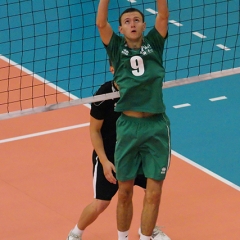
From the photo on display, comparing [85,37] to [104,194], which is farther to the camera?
[85,37]

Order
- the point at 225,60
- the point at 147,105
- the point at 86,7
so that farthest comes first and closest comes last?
1. the point at 86,7
2. the point at 225,60
3. the point at 147,105

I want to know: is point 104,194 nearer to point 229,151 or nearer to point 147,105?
point 147,105

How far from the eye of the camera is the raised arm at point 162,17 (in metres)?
7.45

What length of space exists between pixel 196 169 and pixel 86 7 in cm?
634

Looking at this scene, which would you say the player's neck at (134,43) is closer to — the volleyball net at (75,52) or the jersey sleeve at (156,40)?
the jersey sleeve at (156,40)

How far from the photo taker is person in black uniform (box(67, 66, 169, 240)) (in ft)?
25.7

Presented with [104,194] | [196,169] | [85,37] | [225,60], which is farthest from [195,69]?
[104,194]

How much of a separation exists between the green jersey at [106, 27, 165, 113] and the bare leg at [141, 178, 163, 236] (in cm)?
68

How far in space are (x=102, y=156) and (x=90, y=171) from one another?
2229 mm

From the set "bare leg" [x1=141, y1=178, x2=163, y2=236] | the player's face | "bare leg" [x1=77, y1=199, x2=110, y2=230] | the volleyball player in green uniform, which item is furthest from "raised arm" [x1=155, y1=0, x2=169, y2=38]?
"bare leg" [x1=77, y1=199, x2=110, y2=230]

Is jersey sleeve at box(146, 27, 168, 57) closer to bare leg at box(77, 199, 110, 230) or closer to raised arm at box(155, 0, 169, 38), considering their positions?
raised arm at box(155, 0, 169, 38)

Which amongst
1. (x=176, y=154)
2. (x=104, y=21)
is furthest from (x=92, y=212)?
(x=176, y=154)

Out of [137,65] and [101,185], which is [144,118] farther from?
[101,185]

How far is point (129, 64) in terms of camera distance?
7418 mm
